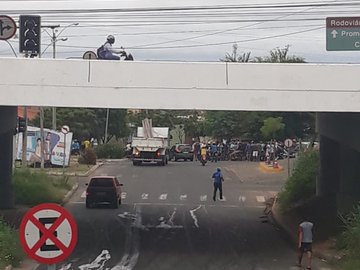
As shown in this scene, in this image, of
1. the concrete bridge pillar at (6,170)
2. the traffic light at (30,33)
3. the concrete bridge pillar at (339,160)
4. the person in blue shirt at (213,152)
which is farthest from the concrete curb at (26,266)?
the person in blue shirt at (213,152)

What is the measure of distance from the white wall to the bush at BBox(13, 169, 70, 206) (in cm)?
1566

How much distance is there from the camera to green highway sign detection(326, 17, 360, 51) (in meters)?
20.2

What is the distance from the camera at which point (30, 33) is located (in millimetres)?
21766

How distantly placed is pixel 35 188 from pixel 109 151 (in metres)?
37.5

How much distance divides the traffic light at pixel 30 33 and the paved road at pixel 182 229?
5926 millimetres

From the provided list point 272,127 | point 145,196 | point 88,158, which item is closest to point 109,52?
point 145,196

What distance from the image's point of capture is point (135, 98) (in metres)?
19.9

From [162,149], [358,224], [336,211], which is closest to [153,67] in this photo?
[358,224]

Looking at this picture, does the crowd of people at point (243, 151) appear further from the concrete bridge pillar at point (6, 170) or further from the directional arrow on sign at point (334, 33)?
the directional arrow on sign at point (334, 33)

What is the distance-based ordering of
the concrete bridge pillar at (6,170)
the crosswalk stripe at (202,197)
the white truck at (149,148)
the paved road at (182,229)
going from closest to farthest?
the paved road at (182,229) < the concrete bridge pillar at (6,170) < the crosswalk stripe at (202,197) < the white truck at (149,148)

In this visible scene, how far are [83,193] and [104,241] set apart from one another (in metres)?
16.1

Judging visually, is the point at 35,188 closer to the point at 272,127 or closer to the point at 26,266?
the point at 26,266

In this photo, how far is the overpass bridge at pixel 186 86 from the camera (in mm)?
19703

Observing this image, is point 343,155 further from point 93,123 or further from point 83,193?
point 93,123
